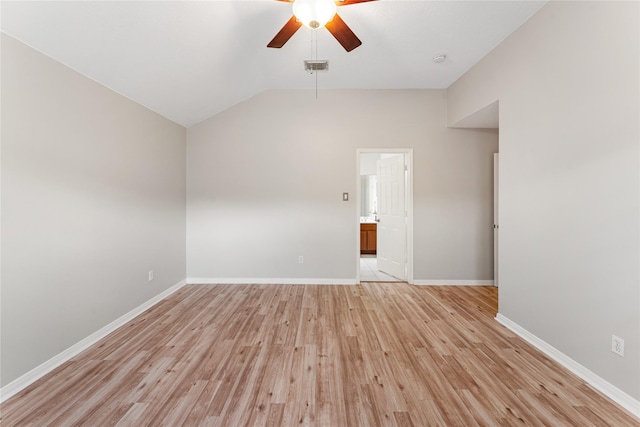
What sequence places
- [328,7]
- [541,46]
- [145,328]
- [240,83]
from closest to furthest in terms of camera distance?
[328,7]
[541,46]
[145,328]
[240,83]

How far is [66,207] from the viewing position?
87.5 inches

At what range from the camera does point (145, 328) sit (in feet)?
9.06

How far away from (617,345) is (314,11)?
9.49ft

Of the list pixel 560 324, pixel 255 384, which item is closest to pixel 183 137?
pixel 255 384

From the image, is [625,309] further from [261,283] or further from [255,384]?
[261,283]

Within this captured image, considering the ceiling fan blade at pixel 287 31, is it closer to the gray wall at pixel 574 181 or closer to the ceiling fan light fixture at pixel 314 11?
the ceiling fan light fixture at pixel 314 11

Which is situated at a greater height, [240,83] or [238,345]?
[240,83]

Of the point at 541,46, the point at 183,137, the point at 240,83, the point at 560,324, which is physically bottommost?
the point at 560,324

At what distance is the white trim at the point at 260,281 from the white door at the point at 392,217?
34.4 inches

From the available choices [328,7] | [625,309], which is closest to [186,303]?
[328,7]

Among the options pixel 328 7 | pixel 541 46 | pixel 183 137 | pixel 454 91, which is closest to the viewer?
pixel 328 7

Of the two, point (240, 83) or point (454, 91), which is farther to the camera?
point (454, 91)

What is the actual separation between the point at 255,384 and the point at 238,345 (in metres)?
0.60

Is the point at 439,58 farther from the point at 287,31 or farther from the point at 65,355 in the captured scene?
the point at 65,355
